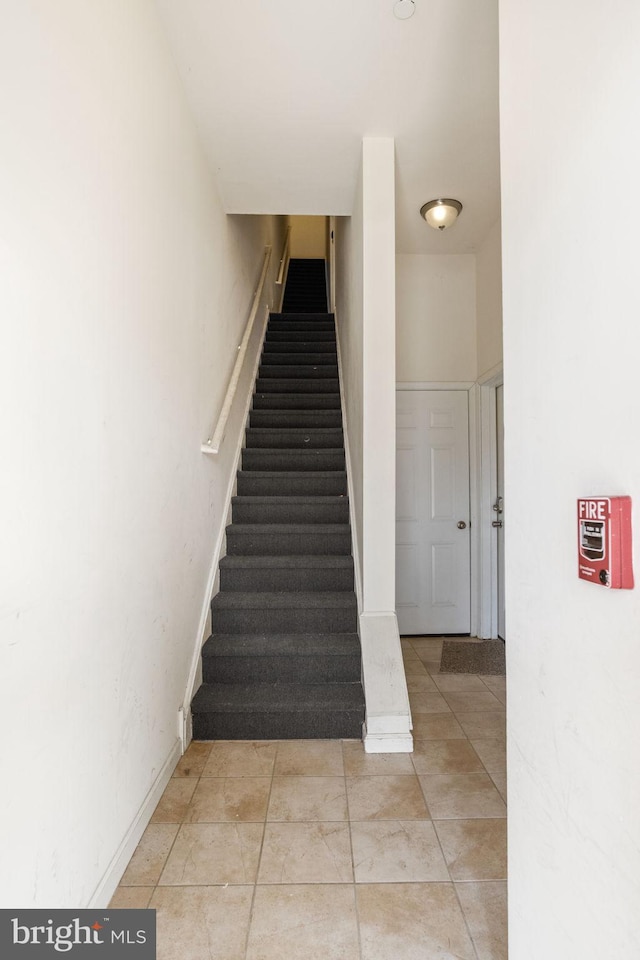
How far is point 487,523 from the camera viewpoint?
12.3 ft

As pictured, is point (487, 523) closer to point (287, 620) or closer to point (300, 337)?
point (287, 620)

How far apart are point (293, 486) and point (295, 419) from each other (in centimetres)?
83

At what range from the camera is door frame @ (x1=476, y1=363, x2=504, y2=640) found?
373 centimetres

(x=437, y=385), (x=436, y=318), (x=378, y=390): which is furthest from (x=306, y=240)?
(x=378, y=390)

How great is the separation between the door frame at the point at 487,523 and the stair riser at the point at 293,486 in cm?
108

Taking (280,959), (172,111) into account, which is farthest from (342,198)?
(280,959)

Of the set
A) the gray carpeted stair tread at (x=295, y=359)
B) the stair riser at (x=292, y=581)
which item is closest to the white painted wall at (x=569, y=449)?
the stair riser at (x=292, y=581)

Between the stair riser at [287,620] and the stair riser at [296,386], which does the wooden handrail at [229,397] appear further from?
the stair riser at [287,620]

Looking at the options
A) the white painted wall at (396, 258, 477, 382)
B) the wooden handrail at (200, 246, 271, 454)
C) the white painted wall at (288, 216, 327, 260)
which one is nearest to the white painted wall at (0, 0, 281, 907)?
the wooden handrail at (200, 246, 271, 454)

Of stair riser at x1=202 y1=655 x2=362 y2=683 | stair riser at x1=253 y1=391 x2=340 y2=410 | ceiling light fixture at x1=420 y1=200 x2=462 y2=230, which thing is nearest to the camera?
stair riser at x1=202 y1=655 x2=362 y2=683

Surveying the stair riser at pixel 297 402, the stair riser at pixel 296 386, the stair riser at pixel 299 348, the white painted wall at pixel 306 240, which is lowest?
the stair riser at pixel 297 402

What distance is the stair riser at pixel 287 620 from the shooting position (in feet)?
8.64

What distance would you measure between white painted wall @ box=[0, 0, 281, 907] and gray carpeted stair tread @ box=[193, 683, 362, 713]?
0.22 metres

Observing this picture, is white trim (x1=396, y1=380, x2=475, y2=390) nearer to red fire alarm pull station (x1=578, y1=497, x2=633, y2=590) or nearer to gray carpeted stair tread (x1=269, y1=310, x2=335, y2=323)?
gray carpeted stair tread (x1=269, y1=310, x2=335, y2=323)
